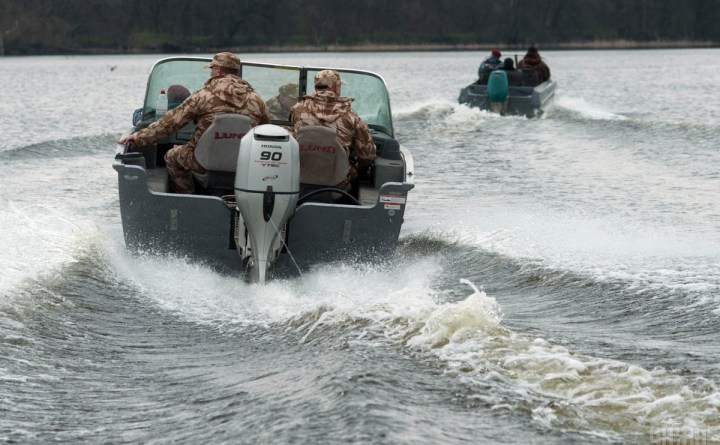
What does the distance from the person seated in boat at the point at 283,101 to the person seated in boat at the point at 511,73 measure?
15788 millimetres

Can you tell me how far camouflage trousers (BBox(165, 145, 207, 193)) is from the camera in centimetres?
785

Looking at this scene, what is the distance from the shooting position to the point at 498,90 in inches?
914

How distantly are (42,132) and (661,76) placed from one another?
34431 millimetres

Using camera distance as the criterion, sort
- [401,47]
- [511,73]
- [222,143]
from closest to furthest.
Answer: [222,143]
[511,73]
[401,47]

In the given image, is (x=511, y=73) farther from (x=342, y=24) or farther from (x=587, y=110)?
(x=342, y=24)

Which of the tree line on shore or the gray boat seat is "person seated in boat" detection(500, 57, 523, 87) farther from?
the tree line on shore

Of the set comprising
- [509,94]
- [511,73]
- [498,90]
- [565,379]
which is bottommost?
[509,94]

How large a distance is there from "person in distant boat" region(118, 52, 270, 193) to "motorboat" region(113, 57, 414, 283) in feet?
0.41

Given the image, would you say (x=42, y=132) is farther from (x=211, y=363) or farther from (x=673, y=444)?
(x=673, y=444)

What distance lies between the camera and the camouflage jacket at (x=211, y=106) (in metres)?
7.80

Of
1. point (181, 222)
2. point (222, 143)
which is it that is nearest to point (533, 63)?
point (222, 143)

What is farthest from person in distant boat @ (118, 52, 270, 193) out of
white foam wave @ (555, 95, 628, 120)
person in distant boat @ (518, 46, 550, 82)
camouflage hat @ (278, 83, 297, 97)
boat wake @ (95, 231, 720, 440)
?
person in distant boat @ (518, 46, 550, 82)

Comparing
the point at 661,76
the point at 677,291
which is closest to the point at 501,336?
the point at 677,291

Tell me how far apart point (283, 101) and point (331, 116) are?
1312 mm
